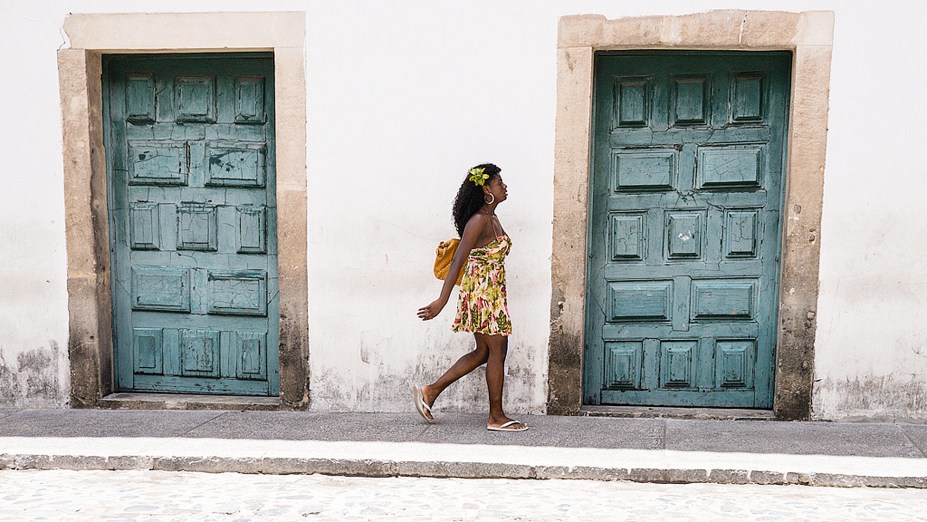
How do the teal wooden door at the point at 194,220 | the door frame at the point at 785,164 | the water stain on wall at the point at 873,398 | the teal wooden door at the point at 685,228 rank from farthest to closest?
1. the teal wooden door at the point at 194,220
2. the teal wooden door at the point at 685,228
3. the water stain on wall at the point at 873,398
4. the door frame at the point at 785,164

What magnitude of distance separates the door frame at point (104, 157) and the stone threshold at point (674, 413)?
200 centimetres

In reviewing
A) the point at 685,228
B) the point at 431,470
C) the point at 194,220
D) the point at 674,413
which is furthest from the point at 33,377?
the point at 685,228

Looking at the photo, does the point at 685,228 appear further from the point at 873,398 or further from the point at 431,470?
the point at 431,470

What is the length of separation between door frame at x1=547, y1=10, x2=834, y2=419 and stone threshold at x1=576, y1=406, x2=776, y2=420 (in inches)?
4.4

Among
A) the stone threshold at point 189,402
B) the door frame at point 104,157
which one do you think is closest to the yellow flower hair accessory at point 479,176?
the door frame at point 104,157

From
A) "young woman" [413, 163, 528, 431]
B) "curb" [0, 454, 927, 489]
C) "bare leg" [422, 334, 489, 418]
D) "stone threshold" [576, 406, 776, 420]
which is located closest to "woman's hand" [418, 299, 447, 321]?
"young woman" [413, 163, 528, 431]

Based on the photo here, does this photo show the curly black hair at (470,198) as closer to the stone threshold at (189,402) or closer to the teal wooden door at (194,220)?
the teal wooden door at (194,220)

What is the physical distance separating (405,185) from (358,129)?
48 cm

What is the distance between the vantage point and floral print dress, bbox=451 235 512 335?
208 inches

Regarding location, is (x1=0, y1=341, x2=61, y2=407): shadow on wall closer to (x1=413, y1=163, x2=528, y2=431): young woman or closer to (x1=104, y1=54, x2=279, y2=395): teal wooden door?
(x1=104, y1=54, x2=279, y2=395): teal wooden door

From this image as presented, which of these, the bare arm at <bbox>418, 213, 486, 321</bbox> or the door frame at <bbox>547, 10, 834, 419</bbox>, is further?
the door frame at <bbox>547, 10, 834, 419</bbox>

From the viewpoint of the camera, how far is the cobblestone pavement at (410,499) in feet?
13.3

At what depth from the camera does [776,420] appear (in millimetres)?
5773

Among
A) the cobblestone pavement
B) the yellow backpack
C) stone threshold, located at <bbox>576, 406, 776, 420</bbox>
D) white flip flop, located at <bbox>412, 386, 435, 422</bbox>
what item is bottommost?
the cobblestone pavement
